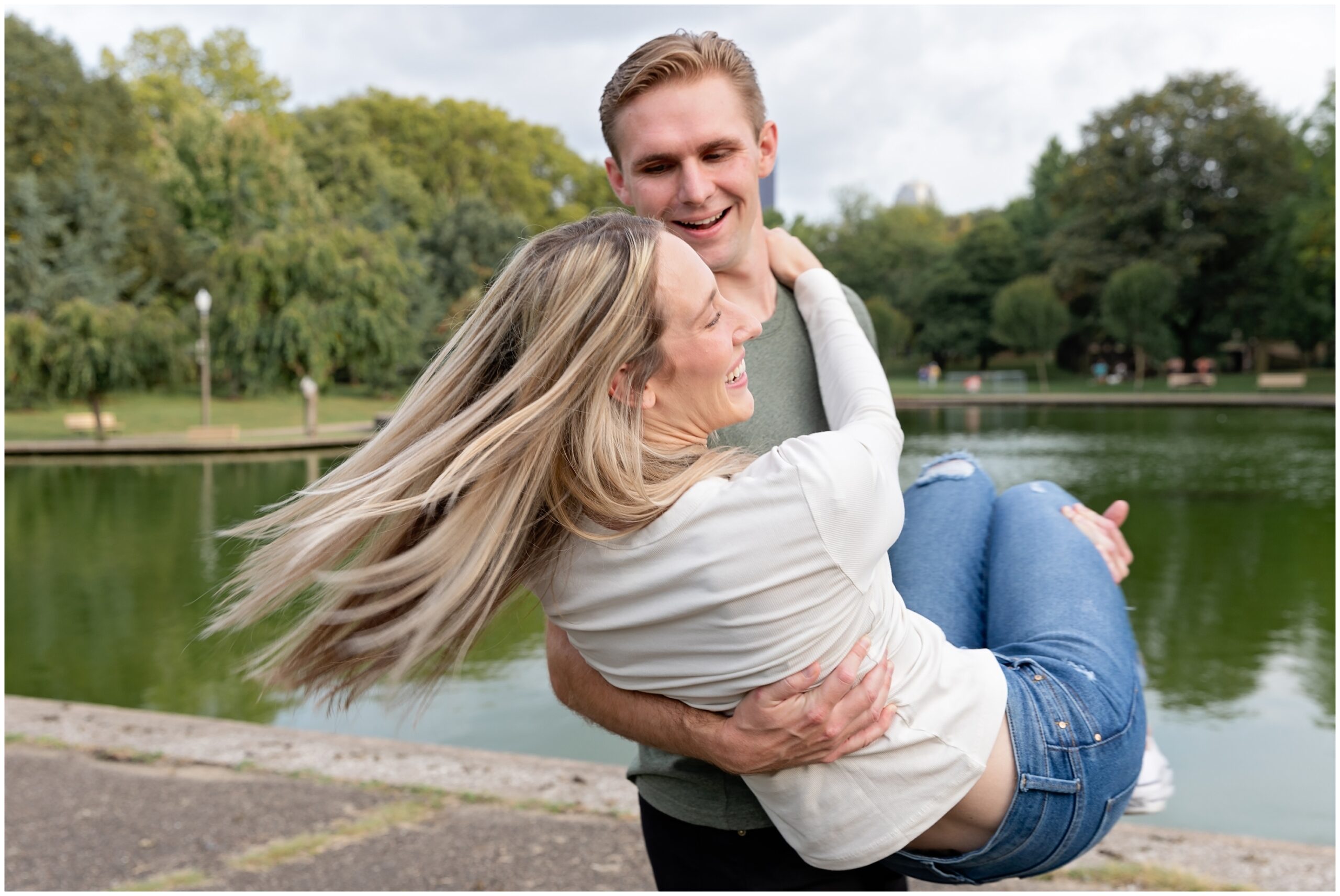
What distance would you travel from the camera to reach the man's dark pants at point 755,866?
1.76 metres

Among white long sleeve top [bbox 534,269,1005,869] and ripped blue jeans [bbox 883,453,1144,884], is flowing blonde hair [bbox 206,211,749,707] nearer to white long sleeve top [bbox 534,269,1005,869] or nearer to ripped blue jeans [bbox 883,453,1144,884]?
white long sleeve top [bbox 534,269,1005,869]

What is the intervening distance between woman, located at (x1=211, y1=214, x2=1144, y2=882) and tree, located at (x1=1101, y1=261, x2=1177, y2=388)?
33.4 m

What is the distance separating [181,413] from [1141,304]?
2651cm

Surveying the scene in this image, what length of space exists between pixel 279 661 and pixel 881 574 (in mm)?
849

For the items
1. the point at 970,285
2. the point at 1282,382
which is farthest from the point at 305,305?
the point at 970,285

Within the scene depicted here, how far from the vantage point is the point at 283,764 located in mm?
4223

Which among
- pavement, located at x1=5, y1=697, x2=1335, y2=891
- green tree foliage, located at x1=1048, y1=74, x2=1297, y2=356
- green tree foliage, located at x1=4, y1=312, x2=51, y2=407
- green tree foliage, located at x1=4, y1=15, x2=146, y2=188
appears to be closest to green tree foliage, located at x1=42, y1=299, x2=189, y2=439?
green tree foliage, located at x1=4, y1=312, x2=51, y2=407

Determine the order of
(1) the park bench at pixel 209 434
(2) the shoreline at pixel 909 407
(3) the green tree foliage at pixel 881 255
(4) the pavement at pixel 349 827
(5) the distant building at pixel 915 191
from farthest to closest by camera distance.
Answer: (5) the distant building at pixel 915 191 → (3) the green tree foliage at pixel 881 255 → (1) the park bench at pixel 209 434 → (2) the shoreline at pixel 909 407 → (4) the pavement at pixel 349 827

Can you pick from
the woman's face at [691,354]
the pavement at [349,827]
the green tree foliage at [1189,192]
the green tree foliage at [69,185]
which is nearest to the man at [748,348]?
the woman's face at [691,354]

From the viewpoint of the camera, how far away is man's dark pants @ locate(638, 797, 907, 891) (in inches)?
69.4

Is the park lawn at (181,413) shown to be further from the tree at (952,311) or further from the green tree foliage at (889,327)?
the tree at (952,311)

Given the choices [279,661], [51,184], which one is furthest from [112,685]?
[51,184]

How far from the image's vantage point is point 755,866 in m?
1.77

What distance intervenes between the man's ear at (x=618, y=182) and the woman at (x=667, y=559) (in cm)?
59
